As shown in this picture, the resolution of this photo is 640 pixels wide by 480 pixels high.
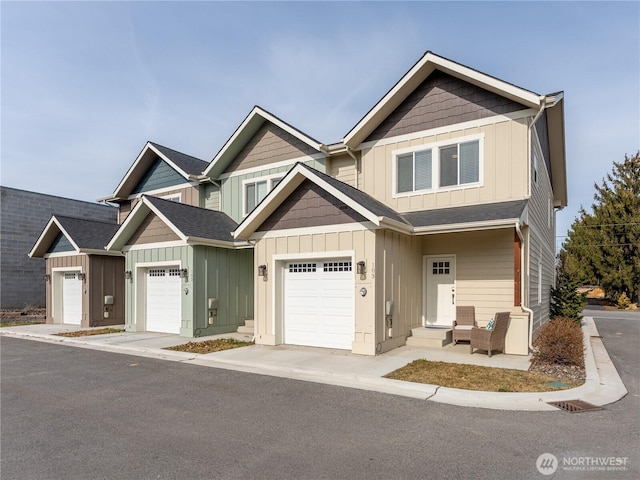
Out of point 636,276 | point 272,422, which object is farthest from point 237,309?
point 636,276

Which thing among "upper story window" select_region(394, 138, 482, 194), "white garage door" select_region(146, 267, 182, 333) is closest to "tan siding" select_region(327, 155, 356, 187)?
Answer: "upper story window" select_region(394, 138, 482, 194)

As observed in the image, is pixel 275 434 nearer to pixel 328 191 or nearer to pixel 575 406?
pixel 575 406

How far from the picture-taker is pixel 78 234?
17.6 metres

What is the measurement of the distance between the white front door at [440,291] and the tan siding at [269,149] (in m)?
5.83

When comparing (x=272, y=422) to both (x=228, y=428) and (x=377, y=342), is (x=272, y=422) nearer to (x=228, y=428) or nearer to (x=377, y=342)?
(x=228, y=428)

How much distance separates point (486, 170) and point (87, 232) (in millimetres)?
16510

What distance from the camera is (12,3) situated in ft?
31.6

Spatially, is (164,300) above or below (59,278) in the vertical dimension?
below

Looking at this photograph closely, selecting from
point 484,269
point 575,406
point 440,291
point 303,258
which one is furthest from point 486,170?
point 575,406

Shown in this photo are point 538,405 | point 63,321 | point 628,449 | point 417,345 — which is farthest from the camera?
point 63,321

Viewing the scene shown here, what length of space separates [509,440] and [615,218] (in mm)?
32412

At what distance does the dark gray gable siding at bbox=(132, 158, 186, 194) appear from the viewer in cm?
1825

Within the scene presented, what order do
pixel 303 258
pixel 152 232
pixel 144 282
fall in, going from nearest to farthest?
pixel 303 258 < pixel 152 232 < pixel 144 282

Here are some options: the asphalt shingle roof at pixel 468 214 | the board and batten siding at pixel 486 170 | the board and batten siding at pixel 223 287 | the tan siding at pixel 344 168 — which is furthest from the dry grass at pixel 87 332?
Answer: the asphalt shingle roof at pixel 468 214
